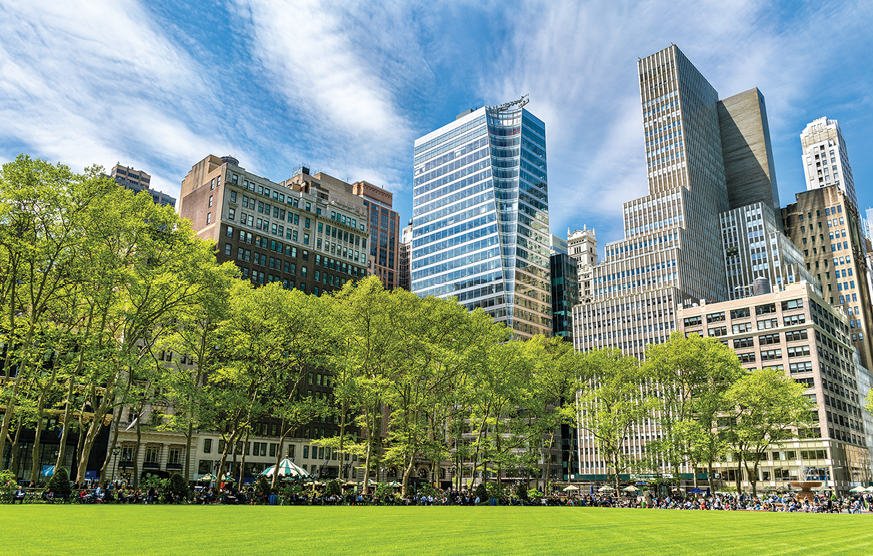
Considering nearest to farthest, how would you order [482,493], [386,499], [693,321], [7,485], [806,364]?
[7,485] → [386,499] → [482,493] → [806,364] → [693,321]

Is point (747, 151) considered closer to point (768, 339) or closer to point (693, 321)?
point (693, 321)

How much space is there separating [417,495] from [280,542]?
3734cm

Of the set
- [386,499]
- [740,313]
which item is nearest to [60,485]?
[386,499]

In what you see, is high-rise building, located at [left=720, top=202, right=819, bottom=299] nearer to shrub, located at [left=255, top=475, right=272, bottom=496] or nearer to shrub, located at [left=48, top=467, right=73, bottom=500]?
shrub, located at [left=255, top=475, right=272, bottom=496]

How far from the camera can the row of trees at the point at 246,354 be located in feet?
129

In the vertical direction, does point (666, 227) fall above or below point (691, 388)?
above

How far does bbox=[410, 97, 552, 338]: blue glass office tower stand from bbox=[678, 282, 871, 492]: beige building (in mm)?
40400

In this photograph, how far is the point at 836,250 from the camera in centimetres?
16512

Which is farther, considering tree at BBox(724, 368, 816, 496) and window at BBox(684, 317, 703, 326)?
window at BBox(684, 317, 703, 326)

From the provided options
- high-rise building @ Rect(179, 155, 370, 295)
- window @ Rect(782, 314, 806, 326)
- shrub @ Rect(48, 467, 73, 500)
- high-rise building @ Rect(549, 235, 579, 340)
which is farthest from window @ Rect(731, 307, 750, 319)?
shrub @ Rect(48, 467, 73, 500)

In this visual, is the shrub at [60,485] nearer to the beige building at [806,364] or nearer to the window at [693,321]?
the beige building at [806,364]

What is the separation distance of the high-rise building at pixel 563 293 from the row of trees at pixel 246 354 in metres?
78.9

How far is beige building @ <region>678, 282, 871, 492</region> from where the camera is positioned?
353ft

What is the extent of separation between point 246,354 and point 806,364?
106 metres
